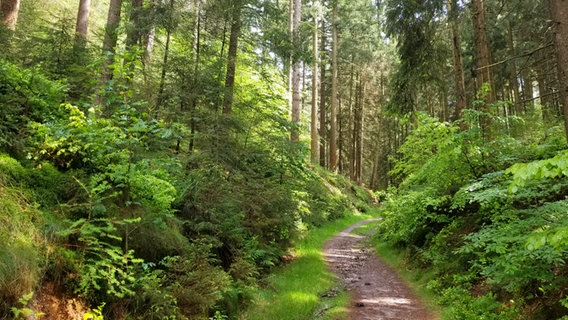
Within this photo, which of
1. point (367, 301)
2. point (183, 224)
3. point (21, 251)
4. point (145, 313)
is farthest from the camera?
point (367, 301)

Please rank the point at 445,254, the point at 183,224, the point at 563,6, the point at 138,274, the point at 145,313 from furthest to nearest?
the point at 445,254 < the point at 183,224 < the point at 563,6 < the point at 138,274 < the point at 145,313

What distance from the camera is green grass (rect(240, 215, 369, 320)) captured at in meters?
6.72

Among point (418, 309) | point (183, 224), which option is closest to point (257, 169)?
point (183, 224)

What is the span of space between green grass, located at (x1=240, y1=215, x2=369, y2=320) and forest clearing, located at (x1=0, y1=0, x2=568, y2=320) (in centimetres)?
6

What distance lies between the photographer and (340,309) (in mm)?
7238

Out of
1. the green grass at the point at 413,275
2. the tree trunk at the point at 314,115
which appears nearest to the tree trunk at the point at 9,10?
the green grass at the point at 413,275

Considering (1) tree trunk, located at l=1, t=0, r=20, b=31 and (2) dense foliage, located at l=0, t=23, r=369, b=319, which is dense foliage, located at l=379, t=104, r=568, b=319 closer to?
(2) dense foliage, located at l=0, t=23, r=369, b=319

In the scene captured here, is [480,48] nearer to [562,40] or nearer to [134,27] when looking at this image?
[562,40]

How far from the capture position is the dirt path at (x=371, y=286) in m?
7.11

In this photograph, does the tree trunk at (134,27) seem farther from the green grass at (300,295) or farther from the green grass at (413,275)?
the green grass at (413,275)

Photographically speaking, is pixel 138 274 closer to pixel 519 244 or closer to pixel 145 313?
pixel 145 313

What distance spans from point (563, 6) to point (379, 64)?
1245 inches

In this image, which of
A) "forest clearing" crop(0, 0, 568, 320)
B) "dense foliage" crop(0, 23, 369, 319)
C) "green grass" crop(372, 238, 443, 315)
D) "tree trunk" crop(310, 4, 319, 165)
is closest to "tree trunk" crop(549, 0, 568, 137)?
"forest clearing" crop(0, 0, 568, 320)

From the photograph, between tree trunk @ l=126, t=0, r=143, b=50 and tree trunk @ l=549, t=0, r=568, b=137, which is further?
tree trunk @ l=126, t=0, r=143, b=50
